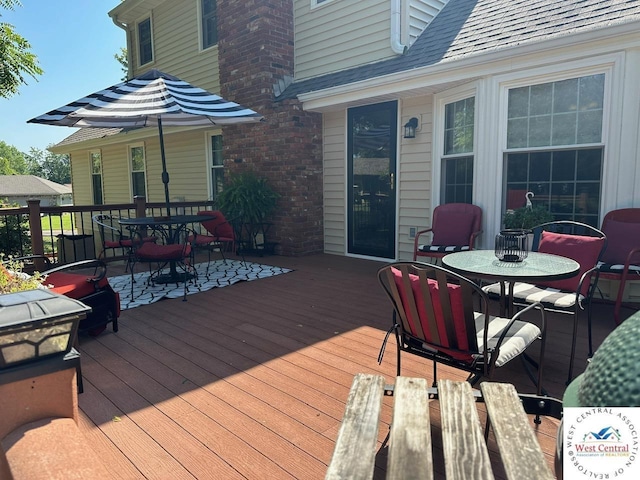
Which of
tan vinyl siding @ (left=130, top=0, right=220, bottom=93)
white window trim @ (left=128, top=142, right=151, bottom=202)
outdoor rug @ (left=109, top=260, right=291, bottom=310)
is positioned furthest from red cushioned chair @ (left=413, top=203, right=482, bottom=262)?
white window trim @ (left=128, top=142, right=151, bottom=202)

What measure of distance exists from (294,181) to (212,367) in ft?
14.6

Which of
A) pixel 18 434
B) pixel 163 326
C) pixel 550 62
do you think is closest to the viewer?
pixel 18 434

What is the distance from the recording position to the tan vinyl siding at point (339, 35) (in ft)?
20.7

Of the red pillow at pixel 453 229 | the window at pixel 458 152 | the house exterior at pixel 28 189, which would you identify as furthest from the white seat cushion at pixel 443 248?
the house exterior at pixel 28 189

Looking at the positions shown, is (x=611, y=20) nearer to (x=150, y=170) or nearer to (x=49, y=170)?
(x=150, y=170)

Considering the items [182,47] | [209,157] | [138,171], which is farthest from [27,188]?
[209,157]

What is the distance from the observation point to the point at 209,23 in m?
9.02

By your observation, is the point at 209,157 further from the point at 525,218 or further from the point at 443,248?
the point at 525,218

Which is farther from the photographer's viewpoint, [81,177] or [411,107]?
[81,177]

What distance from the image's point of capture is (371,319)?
3922 millimetres

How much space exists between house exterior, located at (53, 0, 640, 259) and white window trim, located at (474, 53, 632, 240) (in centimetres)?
1

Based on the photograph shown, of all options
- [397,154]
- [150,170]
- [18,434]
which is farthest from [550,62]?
[150,170]

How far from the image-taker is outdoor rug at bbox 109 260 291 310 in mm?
4770

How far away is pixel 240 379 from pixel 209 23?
8432 millimetres
